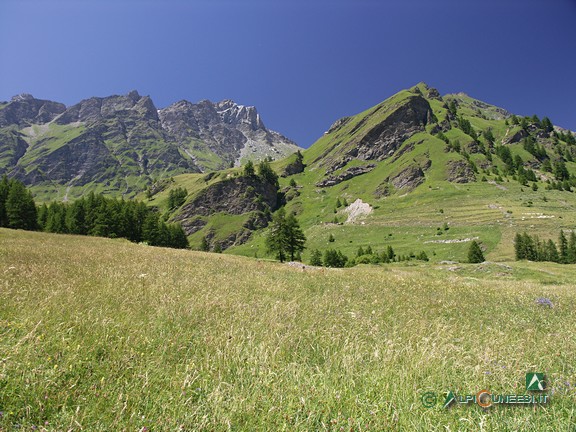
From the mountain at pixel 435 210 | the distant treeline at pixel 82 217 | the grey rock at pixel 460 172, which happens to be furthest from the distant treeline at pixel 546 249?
the distant treeline at pixel 82 217

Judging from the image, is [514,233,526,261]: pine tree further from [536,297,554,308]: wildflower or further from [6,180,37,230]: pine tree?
[6,180,37,230]: pine tree

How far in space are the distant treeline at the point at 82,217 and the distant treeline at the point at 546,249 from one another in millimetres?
98057

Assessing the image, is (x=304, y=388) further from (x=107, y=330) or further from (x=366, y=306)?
(x=366, y=306)

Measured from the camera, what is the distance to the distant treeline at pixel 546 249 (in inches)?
2763

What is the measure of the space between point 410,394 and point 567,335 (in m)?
5.14

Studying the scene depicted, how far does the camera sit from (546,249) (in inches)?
2948

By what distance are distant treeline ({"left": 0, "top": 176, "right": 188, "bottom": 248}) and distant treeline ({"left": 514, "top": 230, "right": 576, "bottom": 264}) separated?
98.1 metres

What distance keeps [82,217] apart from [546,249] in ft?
429

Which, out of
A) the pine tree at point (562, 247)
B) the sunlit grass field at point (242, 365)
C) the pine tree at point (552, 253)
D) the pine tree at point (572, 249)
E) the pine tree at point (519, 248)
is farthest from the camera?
the pine tree at point (552, 253)

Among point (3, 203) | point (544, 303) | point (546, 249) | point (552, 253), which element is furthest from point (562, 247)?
point (3, 203)

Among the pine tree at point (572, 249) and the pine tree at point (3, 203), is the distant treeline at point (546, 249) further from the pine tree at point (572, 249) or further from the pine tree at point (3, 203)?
the pine tree at point (3, 203)

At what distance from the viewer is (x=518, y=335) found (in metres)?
5.75

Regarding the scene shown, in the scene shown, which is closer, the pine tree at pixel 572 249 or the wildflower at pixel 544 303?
the wildflower at pixel 544 303

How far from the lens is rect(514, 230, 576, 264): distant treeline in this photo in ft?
230
